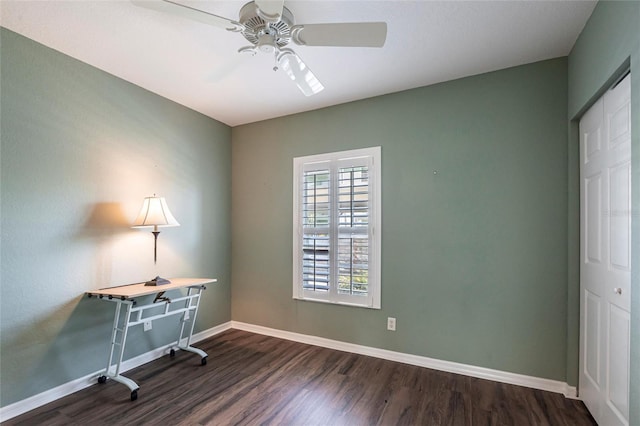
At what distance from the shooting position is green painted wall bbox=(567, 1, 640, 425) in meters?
1.33

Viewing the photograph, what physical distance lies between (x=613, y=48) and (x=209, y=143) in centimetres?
346

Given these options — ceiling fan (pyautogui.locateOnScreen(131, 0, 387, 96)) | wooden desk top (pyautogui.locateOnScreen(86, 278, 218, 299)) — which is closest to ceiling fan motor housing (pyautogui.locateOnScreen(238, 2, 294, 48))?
ceiling fan (pyautogui.locateOnScreen(131, 0, 387, 96))

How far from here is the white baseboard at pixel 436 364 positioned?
225 cm

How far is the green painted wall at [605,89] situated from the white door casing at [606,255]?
0.06m

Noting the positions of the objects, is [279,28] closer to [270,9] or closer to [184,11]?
[270,9]

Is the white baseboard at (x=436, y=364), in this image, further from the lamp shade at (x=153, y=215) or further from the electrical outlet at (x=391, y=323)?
the lamp shade at (x=153, y=215)

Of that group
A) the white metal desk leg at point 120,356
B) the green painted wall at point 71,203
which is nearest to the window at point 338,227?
the green painted wall at point 71,203

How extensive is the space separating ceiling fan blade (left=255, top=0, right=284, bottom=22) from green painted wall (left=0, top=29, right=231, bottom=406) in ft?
6.04

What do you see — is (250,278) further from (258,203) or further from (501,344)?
(501,344)

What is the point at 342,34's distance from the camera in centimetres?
157

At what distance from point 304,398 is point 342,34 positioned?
7.86 ft

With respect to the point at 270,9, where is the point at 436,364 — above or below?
below

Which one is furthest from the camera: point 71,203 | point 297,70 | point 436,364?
point 436,364

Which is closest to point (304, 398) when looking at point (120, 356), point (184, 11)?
point (120, 356)
